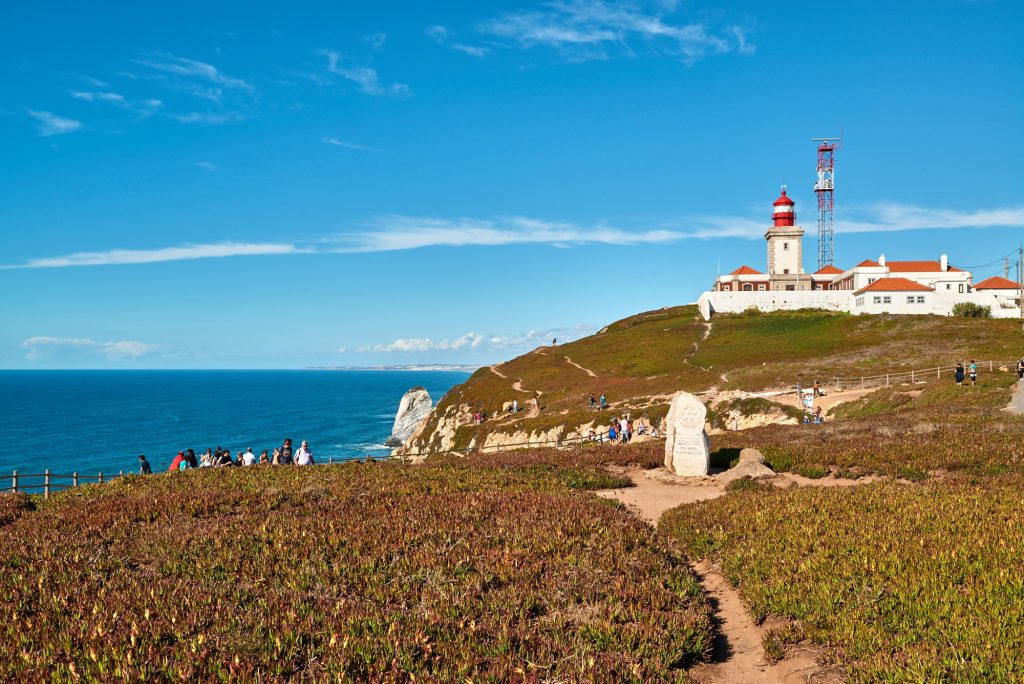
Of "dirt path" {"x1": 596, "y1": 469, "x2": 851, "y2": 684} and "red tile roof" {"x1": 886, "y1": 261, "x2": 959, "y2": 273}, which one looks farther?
"red tile roof" {"x1": 886, "y1": 261, "x2": 959, "y2": 273}

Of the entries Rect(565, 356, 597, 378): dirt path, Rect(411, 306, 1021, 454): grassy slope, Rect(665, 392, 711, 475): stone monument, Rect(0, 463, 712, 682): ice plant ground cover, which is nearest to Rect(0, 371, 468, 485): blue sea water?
Rect(411, 306, 1021, 454): grassy slope

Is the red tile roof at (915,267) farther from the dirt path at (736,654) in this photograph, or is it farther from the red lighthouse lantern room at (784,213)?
the dirt path at (736,654)

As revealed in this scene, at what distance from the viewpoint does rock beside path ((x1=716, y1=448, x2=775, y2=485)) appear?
19.5m

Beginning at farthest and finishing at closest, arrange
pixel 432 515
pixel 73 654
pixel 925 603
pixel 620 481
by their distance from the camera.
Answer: pixel 620 481 → pixel 432 515 → pixel 925 603 → pixel 73 654

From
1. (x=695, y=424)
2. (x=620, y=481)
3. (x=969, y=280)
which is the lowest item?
(x=620, y=481)

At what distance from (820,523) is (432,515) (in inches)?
293

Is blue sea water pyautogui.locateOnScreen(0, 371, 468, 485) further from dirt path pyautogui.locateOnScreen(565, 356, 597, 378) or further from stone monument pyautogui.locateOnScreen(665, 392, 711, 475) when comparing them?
stone monument pyautogui.locateOnScreen(665, 392, 711, 475)

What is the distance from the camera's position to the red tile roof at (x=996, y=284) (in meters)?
97.3

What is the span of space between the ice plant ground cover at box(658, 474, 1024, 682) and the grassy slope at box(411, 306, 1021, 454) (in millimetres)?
37371

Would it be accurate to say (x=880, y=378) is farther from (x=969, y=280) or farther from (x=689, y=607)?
(x=969, y=280)

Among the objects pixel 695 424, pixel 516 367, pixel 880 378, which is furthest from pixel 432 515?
pixel 516 367

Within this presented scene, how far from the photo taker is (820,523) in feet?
37.4

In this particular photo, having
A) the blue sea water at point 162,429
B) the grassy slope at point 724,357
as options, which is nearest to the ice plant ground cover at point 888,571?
the grassy slope at point 724,357

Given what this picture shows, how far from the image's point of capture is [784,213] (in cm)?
11438
